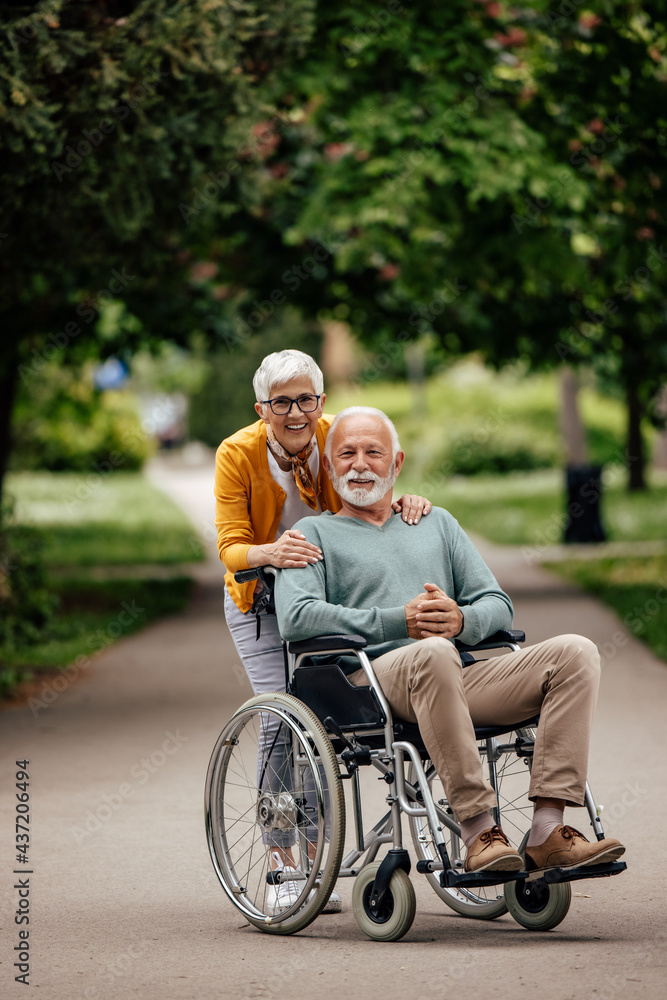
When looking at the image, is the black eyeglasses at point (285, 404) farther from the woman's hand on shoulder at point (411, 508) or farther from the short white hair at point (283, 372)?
the woman's hand on shoulder at point (411, 508)

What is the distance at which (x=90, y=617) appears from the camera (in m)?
12.9

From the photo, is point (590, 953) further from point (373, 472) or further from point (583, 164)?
point (583, 164)

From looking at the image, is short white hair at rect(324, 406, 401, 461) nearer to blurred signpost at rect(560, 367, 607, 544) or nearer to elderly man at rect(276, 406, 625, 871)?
elderly man at rect(276, 406, 625, 871)

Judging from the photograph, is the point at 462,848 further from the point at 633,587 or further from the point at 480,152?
the point at 633,587

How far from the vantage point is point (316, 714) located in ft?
14.4

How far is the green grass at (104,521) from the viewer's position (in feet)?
64.6

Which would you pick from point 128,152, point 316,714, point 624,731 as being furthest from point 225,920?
point 128,152

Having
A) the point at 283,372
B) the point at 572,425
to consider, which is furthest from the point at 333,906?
the point at 572,425

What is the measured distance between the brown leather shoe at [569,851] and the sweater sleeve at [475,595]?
642 millimetres

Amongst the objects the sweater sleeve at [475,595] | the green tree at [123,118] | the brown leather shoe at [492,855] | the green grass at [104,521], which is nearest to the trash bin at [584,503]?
the green grass at [104,521]

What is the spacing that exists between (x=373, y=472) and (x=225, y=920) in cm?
151

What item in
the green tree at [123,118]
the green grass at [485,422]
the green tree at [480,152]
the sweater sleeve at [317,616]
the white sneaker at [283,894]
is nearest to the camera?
the sweater sleeve at [317,616]

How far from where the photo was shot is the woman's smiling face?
455 centimetres

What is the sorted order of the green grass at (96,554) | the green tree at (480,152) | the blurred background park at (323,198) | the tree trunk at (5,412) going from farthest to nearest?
the tree trunk at (5,412), the green grass at (96,554), the green tree at (480,152), the blurred background park at (323,198)
